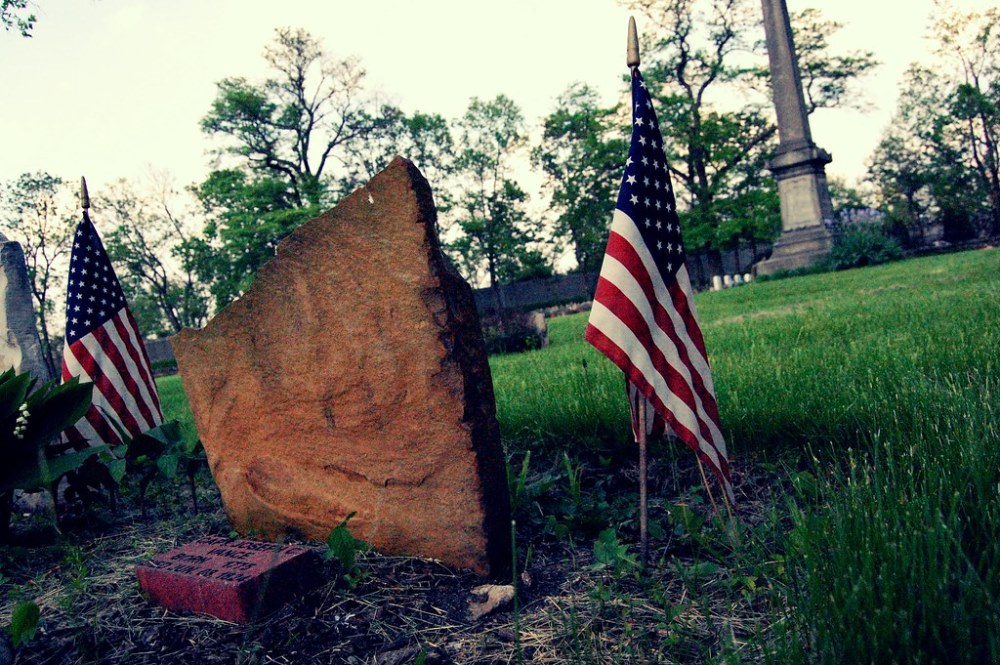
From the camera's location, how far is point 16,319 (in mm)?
5594

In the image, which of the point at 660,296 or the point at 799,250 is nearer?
the point at 660,296

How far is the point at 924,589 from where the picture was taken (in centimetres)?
A: 175

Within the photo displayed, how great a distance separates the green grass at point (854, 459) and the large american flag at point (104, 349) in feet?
9.57

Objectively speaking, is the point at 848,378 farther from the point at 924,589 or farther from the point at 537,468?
the point at 924,589

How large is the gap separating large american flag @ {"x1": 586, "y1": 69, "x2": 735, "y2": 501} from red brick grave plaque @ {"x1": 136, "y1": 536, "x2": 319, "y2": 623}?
57.8 inches

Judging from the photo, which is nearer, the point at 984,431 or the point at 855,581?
the point at 855,581

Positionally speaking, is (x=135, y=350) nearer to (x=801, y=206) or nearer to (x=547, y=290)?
(x=801, y=206)

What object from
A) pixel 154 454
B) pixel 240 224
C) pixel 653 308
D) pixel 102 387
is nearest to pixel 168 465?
pixel 154 454

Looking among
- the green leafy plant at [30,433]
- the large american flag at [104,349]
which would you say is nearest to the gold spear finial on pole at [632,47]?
the green leafy plant at [30,433]

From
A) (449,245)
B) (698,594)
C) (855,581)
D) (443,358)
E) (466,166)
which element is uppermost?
(466,166)

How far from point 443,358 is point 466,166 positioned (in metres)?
34.7

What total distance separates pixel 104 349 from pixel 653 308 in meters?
4.56

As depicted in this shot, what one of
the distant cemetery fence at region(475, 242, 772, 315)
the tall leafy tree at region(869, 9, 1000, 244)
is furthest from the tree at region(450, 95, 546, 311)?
the tall leafy tree at region(869, 9, 1000, 244)

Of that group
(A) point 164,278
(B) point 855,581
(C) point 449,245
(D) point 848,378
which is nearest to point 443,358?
(B) point 855,581
